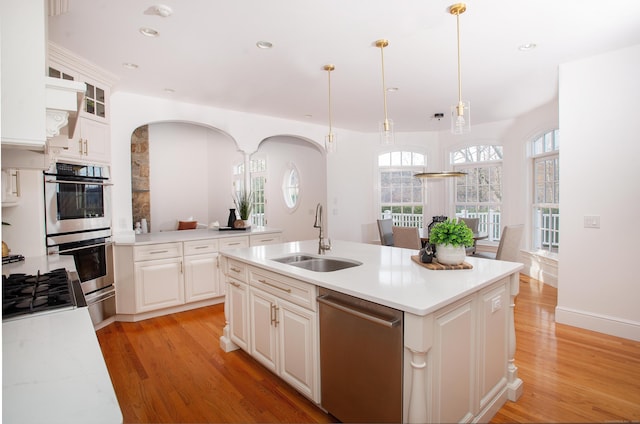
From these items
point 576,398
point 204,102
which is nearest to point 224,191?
point 204,102

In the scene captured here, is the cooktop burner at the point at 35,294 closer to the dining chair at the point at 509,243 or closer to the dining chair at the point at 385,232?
the dining chair at the point at 509,243

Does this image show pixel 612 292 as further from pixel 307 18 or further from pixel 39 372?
pixel 39 372

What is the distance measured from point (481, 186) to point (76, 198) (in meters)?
6.02

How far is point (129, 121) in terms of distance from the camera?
4023mm

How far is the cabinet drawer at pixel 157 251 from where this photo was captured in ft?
11.9

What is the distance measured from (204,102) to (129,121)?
35.1 inches

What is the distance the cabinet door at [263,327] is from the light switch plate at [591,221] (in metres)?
3.00

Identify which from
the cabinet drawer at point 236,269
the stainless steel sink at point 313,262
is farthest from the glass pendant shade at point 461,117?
the cabinet drawer at point 236,269

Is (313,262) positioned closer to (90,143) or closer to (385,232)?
(90,143)

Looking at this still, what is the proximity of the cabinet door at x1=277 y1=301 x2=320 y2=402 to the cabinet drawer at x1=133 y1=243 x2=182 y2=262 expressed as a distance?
2.03m

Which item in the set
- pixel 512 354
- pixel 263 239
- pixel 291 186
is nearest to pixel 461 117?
pixel 512 354

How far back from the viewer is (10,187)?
2.66m

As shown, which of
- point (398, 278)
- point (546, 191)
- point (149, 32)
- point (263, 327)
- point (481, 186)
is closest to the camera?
point (398, 278)

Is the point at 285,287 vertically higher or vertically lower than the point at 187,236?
lower
